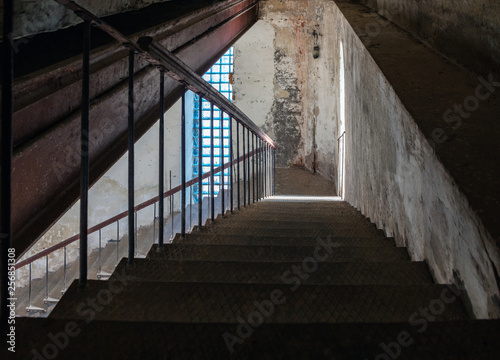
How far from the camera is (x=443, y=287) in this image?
4.41 feet

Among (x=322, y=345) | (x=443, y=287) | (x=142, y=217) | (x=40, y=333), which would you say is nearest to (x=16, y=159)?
(x=40, y=333)

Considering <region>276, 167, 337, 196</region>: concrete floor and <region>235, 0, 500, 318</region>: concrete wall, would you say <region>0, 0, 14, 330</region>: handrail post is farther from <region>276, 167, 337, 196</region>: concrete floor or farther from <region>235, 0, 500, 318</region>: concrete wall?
<region>276, 167, 337, 196</region>: concrete floor

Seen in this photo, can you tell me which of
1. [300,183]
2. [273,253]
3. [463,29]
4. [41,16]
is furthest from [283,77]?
[273,253]

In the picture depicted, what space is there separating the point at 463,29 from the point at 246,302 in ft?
6.17

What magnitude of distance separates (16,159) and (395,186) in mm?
1823

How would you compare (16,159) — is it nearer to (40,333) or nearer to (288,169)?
(40,333)

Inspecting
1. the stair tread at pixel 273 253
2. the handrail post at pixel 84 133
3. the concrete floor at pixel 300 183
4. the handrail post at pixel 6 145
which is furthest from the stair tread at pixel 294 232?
the concrete floor at pixel 300 183

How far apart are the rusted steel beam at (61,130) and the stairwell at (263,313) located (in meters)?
0.51

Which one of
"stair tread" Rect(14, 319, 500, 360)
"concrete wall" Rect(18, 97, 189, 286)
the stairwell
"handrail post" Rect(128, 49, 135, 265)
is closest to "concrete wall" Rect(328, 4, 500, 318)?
the stairwell

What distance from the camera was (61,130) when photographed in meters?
1.89

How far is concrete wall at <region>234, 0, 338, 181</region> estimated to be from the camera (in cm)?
958

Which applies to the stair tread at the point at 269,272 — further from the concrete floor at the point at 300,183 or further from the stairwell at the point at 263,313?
the concrete floor at the point at 300,183

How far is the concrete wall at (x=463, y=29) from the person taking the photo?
1922mm

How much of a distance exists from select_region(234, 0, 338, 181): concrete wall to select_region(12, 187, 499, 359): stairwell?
25.3 ft
